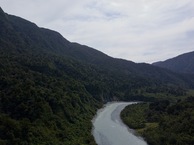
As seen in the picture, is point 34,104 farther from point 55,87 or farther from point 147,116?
point 147,116

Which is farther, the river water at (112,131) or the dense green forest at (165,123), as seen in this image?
the river water at (112,131)

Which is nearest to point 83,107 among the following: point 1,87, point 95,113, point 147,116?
point 95,113

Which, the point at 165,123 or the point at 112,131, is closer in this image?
the point at 165,123

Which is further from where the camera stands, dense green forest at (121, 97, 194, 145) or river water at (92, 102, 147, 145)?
river water at (92, 102, 147, 145)

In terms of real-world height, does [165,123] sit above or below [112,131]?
above

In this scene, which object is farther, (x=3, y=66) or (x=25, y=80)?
(x=3, y=66)
